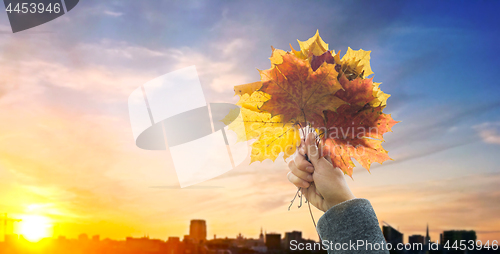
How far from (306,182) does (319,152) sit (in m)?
0.28

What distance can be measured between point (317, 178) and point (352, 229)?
1.51 feet

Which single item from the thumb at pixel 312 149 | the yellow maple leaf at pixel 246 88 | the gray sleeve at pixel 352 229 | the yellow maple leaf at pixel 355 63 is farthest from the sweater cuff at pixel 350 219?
the yellow maple leaf at pixel 246 88

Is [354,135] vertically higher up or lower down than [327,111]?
lower down

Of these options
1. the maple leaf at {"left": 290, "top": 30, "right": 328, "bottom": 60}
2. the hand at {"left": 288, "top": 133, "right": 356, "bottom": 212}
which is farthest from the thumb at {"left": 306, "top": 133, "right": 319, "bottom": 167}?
the maple leaf at {"left": 290, "top": 30, "right": 328, "bottom": 60}

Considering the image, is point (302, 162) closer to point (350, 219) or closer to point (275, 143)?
point (275, 143)

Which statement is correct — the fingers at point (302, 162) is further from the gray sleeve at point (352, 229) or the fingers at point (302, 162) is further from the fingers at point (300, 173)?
the gray sleeve at point (352, 229)

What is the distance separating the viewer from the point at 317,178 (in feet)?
8.24

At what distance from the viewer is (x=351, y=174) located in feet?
8.24

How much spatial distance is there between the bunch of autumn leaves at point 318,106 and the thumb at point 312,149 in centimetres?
7

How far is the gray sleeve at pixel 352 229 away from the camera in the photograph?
215 centimetres

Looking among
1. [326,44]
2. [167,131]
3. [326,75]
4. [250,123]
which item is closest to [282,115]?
[250,123]

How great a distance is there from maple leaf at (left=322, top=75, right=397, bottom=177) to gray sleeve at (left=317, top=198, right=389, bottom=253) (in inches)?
12.5

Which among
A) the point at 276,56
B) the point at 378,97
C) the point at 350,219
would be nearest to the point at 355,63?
the point at 378,97

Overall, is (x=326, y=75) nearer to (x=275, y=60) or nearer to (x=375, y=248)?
(x=275, y=60)
